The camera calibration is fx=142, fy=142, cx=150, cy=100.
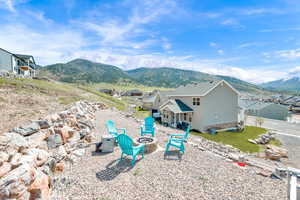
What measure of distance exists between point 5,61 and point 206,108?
3246 centimetres

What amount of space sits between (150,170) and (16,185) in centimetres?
323

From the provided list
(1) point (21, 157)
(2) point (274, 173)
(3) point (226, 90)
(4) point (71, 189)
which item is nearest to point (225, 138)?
(3) point (226, 90)

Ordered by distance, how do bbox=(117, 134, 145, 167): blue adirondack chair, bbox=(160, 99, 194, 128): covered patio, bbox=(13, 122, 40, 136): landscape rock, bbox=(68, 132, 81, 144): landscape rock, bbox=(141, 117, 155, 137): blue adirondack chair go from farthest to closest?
1. bbox=(160, 99, 194, 128): covered patio
2. bbox=(141, 117, 155, 137): blue adirondack chair
3. bbox=(68, 132, 81, 144): landscape rock
4. bbox=(13, 122, 40, 136): landscape rock
5. bbox=(117, 134, 145, 167): blue adirondack chair

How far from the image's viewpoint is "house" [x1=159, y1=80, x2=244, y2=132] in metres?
16.5

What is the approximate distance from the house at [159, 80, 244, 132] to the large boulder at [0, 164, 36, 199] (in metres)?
14.4

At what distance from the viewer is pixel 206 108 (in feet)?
54.3

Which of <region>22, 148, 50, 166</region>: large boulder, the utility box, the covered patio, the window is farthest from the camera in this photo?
the covered patio

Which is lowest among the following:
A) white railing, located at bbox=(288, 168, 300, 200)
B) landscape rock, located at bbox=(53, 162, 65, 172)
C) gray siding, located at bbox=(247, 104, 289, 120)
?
gray siding, located at bbox=(247, 104, 289, 120)

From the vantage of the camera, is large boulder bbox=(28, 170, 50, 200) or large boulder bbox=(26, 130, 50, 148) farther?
large boulder bbox=(26, 130, 50, 148)

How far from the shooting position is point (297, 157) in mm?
11078

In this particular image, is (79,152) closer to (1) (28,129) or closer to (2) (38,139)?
(2) (38,139)

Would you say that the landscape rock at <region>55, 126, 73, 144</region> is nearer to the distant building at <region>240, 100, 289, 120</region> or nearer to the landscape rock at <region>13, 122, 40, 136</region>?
the landscape rock at <region>13, 122, 40, 136</region>

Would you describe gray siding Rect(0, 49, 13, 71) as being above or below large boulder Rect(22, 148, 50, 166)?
above

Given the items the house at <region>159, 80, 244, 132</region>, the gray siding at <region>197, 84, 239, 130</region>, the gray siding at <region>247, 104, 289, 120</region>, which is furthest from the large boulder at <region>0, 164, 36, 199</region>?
the gray siding at <region>247, 104, 289, 120</region>
